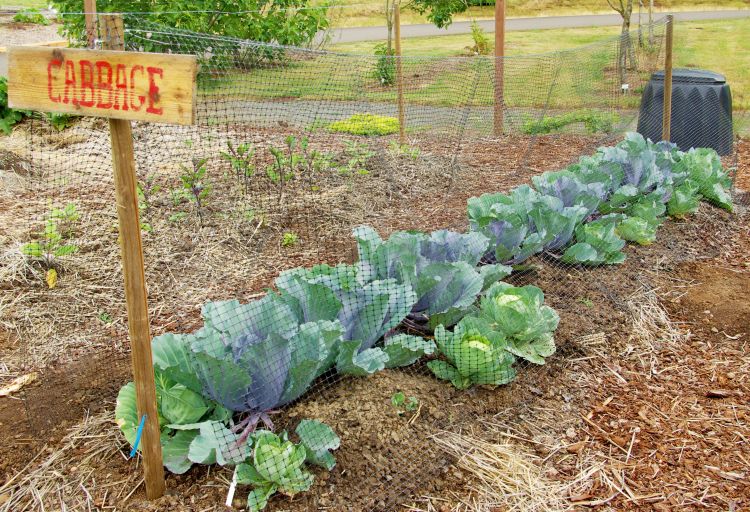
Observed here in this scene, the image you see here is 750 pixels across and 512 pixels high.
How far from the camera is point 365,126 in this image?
21.5 feet

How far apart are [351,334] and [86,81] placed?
1499 mm

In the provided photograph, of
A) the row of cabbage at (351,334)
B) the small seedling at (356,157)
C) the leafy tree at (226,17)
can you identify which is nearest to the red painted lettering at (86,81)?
the row of cabbage at (351,334)

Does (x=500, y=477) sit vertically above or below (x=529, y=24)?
below

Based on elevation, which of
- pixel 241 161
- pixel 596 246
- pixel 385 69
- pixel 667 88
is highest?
pixel 385 69

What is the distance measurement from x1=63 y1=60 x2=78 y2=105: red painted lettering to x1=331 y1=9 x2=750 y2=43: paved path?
15.8 meters

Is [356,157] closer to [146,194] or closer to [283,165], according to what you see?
[283,165]

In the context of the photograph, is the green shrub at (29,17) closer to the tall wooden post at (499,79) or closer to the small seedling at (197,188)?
the small seedling at (197,188)

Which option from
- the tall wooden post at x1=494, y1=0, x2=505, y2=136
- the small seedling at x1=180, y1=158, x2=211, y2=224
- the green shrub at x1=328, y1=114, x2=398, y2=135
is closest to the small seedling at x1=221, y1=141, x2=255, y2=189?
the small seedling at x1=180, y1=158, x2=211, y2=224

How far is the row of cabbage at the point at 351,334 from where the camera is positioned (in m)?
2.47

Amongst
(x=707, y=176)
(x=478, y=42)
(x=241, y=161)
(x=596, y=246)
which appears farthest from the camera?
(x=478, y=42)

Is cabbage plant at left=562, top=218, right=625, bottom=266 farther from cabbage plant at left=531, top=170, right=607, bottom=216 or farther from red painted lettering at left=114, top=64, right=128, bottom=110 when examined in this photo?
red painted lettering at left=114, top=64, right=128, bottom=110

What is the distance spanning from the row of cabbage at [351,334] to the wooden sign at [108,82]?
90 cm

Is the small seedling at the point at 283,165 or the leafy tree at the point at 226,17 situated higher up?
the leafy tree at the point at 226,17

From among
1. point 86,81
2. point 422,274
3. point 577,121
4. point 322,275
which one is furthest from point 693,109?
point 86,81
